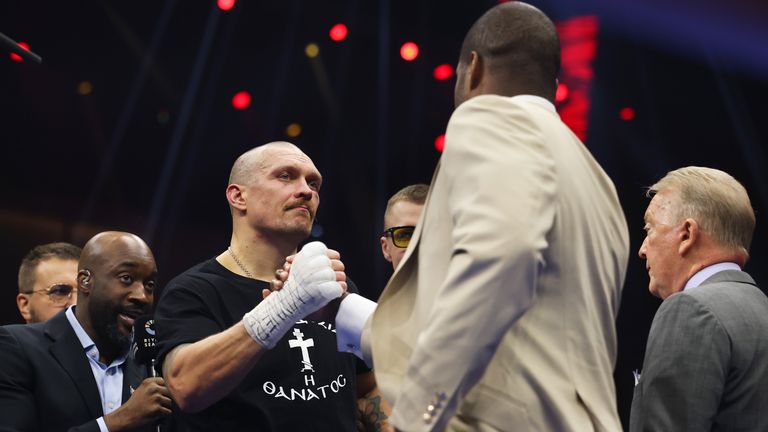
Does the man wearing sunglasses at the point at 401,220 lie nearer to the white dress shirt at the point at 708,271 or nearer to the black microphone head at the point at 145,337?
the black microphone head at the point at 145,337

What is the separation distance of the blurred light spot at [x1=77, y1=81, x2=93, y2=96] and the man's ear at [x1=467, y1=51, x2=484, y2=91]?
12.5ft

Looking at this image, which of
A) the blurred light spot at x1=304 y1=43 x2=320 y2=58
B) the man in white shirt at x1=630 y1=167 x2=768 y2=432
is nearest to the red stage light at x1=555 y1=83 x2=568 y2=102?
the blurred light spot at x1=304 y1=43 x2=320 y2=58

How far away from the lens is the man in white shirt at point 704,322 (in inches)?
74.5

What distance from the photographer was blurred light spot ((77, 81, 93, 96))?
4.73 meters

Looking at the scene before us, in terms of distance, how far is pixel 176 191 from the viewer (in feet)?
17.5

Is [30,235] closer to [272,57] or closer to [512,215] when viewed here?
[272,57]

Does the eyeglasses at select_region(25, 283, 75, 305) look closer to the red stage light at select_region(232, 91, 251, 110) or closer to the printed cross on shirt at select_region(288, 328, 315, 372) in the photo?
the printed cross on shirt at select_region(288, 328, 315, 372)

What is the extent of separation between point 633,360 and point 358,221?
2117 millimetres

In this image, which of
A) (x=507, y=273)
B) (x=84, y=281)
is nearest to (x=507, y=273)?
(x=507, y=273)

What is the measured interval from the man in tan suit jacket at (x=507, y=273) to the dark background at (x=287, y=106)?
3512 millimetres

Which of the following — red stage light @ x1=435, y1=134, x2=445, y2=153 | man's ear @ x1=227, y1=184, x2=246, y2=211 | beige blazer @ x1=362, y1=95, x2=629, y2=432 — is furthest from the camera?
red stage light @ x1=435, y1=134, x2=445, y2=153

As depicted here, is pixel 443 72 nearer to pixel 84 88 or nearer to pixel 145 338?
pixel 84 88

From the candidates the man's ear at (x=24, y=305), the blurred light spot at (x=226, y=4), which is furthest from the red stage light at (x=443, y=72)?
the man's ear at (x=24, y=305)

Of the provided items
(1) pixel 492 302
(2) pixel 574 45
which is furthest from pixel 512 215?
(2) pixel 574 45
